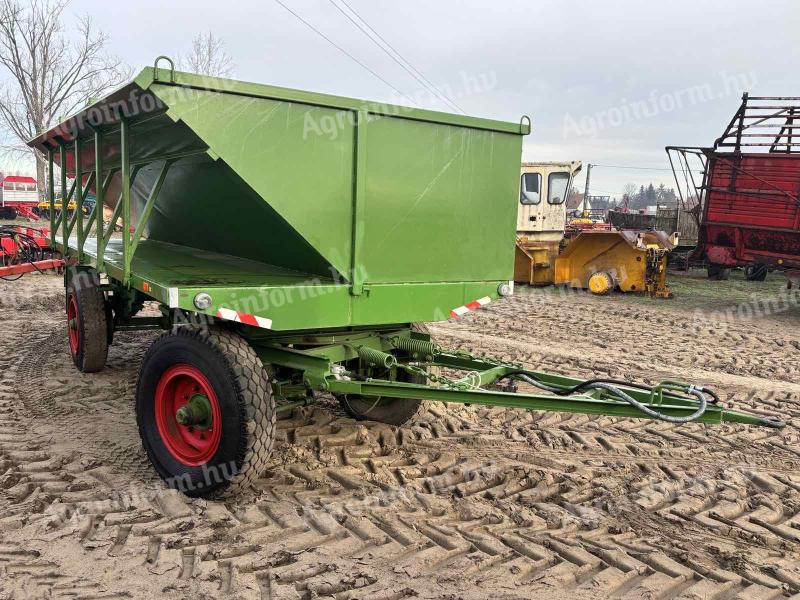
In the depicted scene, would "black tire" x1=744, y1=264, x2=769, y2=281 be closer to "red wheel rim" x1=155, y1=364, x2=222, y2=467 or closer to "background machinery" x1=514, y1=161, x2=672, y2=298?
"background machinery" x1=514, y1=161, x2=672, y2=298

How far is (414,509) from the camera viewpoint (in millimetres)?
3418

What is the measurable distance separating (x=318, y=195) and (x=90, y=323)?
343 centimetres

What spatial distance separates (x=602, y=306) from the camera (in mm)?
10781

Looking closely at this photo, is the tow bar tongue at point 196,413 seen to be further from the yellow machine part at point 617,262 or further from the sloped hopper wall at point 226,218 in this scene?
the yellow machine part at point 617,262

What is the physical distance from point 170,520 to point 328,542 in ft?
2.78

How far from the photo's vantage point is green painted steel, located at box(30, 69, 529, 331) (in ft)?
10.7

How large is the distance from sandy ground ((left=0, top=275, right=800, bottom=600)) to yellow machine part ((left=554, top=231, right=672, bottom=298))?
6012 mm

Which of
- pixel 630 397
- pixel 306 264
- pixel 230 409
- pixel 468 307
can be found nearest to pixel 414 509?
pixel 230 409

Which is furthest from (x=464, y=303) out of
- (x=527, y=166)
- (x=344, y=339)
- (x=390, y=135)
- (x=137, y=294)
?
(x=527, y=166)

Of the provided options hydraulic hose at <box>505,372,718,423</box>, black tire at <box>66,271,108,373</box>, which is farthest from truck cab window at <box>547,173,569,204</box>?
hydraulic hose at <box>505,372,718,423</box>

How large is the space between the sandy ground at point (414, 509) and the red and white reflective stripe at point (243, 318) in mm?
972

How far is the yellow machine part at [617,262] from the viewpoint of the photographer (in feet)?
38.1

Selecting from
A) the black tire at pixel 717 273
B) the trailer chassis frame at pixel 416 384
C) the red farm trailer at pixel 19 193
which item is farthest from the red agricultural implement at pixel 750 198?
the red farm trailer at pixel 19 193

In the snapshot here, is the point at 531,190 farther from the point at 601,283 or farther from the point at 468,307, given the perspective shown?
the point at 468,307
